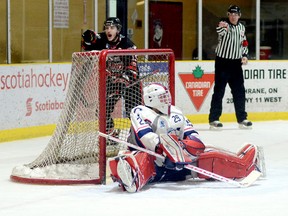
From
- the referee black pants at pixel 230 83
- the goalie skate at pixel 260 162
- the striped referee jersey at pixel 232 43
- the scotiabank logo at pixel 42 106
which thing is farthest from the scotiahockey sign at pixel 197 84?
the goalie skate at pixel 260 162

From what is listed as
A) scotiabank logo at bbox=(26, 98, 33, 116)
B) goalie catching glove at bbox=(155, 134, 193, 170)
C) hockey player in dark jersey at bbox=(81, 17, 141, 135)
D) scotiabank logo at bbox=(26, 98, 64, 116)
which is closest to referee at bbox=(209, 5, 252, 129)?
scotiabank logo at bbox=(26, 98, 64, 116)

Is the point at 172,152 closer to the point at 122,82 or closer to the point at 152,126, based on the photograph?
the point at 152,126

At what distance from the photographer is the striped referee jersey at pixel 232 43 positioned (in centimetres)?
1125

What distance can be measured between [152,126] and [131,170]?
48cm

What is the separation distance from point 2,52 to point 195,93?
2652mm

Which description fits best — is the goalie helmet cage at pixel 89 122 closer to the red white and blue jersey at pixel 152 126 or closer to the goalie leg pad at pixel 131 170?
the red white and blue jersey at pixel 152 126

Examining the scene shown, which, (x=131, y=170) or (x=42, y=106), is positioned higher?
(x=42, y=106)

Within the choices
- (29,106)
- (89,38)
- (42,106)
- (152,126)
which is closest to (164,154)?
(152,126)

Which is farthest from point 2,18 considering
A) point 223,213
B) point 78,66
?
point 223,213

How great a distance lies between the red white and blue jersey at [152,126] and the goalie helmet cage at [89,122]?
0.32m

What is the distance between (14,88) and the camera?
32.8ft

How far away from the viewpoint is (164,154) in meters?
6.41

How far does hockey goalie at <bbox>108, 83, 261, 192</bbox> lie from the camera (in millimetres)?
6289

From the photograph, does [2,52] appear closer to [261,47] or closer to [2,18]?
[2,18]
